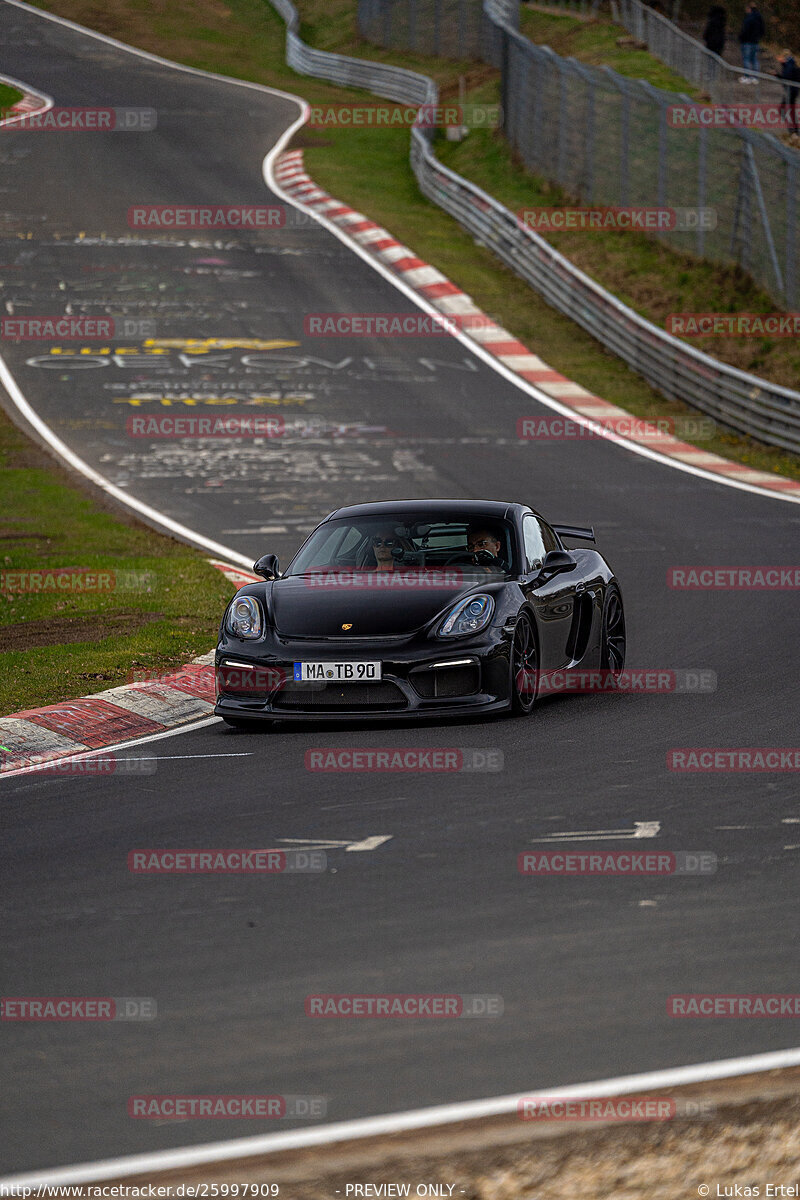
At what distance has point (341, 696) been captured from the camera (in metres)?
9.30

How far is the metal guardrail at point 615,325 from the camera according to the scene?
22.8 m

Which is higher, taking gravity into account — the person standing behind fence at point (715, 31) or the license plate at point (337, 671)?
the person standing behind fence at point (715, 31)

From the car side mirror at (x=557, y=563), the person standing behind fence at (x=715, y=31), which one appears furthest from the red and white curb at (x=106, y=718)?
the person standing behind fence at (x=715, y=31)

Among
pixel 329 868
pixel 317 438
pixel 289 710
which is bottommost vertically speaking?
pixel 317 438

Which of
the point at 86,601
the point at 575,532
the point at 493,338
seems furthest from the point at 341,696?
the point at 493,338

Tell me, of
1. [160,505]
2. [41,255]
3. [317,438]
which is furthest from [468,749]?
[41,255]

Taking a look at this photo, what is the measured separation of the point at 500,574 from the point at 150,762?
262 centimetres

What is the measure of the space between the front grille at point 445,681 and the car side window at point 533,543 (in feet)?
4.55

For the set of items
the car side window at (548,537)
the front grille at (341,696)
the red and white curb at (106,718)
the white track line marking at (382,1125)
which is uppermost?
the white track line marking at (382,1125)

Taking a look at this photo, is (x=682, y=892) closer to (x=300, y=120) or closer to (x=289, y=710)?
(x=289, y=710)

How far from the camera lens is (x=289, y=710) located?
941 centimetres

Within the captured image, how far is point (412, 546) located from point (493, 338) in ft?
60.0

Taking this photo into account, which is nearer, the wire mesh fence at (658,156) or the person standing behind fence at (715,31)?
the wire mesh fence at (658,156)

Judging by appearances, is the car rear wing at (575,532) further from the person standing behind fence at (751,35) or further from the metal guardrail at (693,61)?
the person standing behind fence at (751,35)
